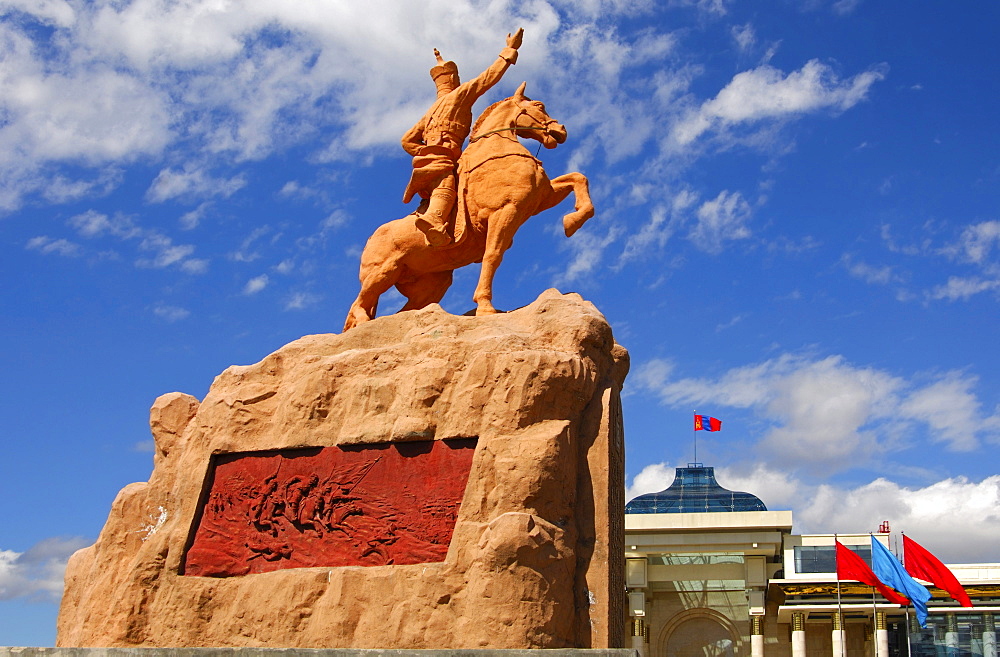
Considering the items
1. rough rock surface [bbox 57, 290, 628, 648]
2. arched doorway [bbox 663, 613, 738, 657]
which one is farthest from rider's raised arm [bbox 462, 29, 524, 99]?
arched doorway [bbox 663, 613, 738, 657]

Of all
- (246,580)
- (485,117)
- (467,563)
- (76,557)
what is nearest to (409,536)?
(467,563)

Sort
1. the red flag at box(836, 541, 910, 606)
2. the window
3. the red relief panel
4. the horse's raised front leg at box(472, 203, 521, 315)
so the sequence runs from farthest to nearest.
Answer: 1. the window
2. the red flag at box(836, 541, 910, 606)
3. the horse's raised front leg at box(472, 203, 521, 315)
4. the red relief panel

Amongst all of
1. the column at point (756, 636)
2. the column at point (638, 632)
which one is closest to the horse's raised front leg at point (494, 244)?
the column at point (638, 632)

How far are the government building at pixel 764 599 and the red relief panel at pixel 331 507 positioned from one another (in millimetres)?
18476

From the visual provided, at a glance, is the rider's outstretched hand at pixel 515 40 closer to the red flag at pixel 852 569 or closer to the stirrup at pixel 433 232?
the stirrup at pixel 433 232

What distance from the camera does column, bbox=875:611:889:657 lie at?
26.7 m

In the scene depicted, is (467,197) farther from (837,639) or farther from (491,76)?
(837,639)

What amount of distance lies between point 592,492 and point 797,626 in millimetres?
19809

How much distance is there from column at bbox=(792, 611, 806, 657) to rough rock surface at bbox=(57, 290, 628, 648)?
18.2 m

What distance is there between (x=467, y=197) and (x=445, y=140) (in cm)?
92

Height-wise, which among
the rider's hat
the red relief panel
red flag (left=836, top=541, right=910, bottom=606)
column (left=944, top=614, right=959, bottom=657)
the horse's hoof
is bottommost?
the red relief panel

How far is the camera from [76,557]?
1274 cm

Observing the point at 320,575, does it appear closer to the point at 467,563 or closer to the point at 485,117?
the point at 467,563

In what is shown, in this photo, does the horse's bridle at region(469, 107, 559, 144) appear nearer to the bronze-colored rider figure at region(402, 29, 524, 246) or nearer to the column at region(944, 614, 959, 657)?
the bronze-colored rider figure at region(402, 29, 524, 246)
